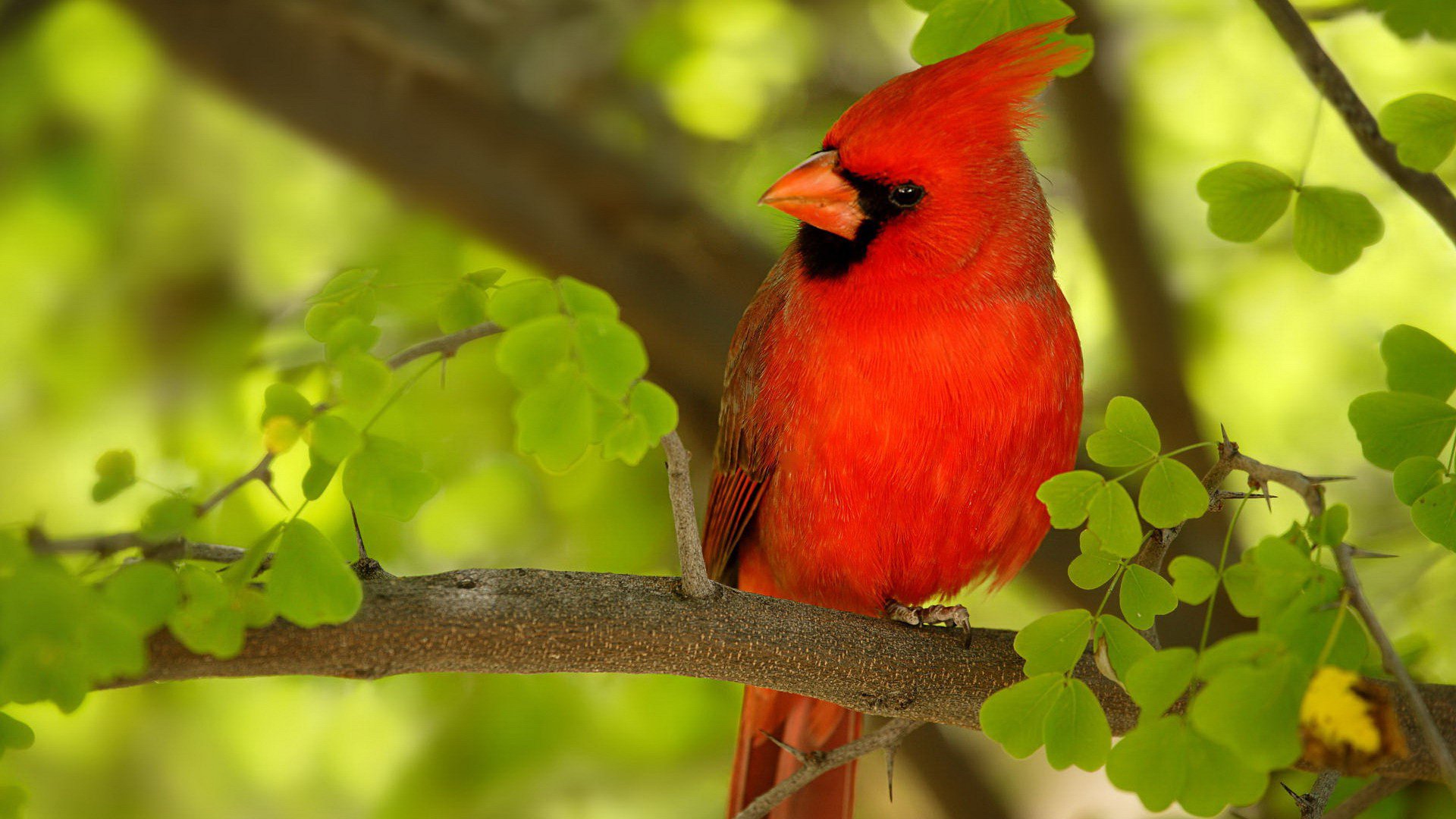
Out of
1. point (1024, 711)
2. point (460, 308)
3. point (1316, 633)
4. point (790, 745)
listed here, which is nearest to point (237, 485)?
point (460, 308)

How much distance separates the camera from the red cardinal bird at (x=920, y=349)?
1839 millimetres

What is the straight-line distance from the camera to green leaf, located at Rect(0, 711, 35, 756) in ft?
4.03

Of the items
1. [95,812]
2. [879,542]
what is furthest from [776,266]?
[95,812]

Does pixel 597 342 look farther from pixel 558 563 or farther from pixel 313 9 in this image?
pixel 313 9

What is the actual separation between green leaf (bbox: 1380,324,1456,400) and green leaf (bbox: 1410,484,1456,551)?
11 cm

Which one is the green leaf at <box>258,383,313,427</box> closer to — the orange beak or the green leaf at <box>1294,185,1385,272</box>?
the orange beak

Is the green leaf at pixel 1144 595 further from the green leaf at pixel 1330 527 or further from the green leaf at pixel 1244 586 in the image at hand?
the green leaf at pixel 1330 527

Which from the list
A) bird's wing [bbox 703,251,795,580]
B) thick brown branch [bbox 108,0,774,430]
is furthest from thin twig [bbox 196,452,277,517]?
thick brown branch [bbox 108,0,774,430]

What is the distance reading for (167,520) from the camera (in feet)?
3.72

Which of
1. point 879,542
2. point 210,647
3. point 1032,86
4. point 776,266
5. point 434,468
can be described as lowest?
point 434,468

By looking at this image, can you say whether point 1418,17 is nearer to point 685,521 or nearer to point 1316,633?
point 1316,633

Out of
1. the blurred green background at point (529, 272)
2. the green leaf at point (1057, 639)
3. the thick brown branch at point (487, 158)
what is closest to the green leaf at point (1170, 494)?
the green leaf at point (1057, 639)

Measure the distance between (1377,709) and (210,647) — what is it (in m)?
1.01

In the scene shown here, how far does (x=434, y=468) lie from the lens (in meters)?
2.72
